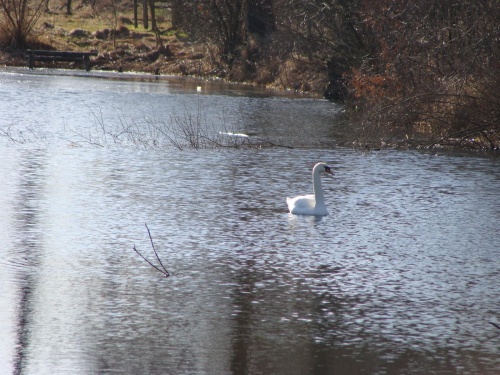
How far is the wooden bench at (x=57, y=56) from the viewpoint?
41.2 metres

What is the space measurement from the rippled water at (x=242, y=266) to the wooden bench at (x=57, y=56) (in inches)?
1095

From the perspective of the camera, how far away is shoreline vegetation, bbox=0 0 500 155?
16562mm

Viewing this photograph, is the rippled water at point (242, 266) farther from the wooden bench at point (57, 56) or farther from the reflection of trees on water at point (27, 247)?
the wooden bench at point (57, 56)

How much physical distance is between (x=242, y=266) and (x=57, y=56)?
3783cm

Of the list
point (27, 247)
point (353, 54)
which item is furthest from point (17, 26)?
point (27, 247)

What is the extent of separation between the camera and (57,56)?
43188mm

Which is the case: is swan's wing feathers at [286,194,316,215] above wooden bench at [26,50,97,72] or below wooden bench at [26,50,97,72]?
below

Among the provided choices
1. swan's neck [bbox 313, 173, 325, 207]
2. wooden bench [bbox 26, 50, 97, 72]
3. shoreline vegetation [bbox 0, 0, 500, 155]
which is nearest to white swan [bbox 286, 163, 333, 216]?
swan's neck [bbox 313, 173, 325, 207]

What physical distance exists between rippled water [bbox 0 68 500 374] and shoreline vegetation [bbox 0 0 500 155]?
2.37m

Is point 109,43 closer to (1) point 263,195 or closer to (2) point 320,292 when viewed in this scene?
(1) point 263,195

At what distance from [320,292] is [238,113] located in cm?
1630

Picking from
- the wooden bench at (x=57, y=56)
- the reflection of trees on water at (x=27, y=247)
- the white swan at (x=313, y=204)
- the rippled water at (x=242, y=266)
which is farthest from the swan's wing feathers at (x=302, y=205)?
the wooden bench at (x=57, y=56)

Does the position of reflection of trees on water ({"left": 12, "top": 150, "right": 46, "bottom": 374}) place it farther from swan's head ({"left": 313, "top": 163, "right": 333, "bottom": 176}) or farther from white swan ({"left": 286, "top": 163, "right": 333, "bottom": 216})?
swan's head ({"left": 313, "top": 163, "right": 333, "bottom": 176})

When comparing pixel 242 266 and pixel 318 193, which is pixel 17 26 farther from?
pixel 242 266
